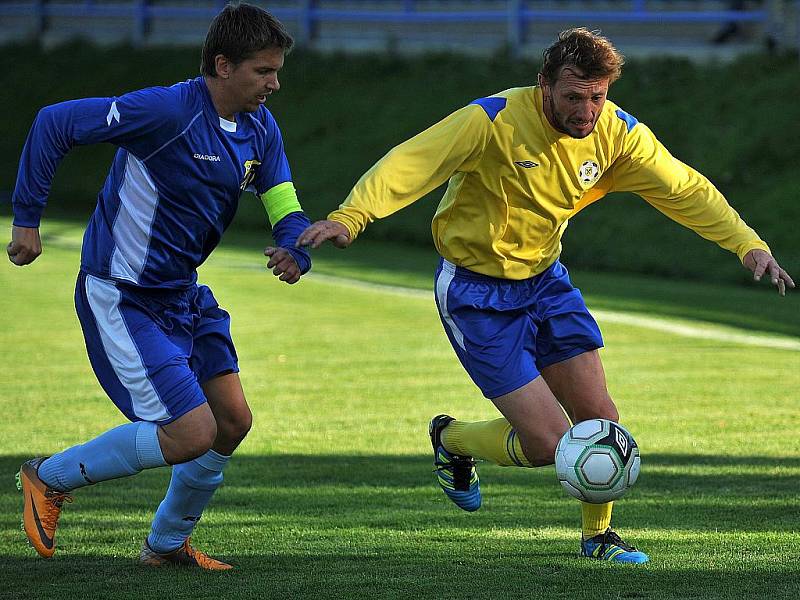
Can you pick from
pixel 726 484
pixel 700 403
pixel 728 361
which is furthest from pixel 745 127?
pixel 726 484

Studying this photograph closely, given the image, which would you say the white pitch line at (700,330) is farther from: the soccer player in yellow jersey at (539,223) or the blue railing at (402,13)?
the blue railing at (402,13)

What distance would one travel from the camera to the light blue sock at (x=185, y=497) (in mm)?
5590

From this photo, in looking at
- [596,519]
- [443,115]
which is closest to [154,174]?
[596,519]

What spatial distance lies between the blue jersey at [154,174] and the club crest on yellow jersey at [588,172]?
3.98 ft

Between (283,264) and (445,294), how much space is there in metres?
0.94

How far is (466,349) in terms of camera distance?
5.95 m

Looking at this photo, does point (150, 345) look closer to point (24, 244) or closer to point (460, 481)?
point (24, 244)

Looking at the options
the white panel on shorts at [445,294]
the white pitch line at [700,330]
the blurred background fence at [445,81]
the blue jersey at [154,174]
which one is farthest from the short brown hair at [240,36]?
the blurred background fence at [445,81]

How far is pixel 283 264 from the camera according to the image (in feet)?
17.3

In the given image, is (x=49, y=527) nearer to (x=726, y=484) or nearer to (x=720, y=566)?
(x=720, y=566)

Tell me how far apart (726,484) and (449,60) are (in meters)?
21.1

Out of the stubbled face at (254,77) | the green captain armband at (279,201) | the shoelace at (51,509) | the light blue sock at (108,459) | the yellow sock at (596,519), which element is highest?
the stubbled face at (254,77)

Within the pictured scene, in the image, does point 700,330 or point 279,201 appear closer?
point 279,201

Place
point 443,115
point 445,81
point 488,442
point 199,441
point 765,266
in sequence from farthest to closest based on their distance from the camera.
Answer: point 445,81 < point 443,115 < point 488,442 < point 765,266 < point 199,441
